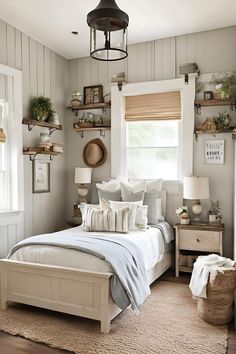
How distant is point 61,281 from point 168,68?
10.3ft

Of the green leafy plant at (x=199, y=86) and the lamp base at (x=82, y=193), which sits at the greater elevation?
the green leafy plant at (x=199, y=86)

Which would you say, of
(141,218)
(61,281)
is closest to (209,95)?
(141,218)

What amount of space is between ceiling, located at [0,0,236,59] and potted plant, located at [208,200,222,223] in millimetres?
2249

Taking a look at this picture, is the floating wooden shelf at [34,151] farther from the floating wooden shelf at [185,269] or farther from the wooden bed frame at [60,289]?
the floating wooden shelf at [185,269]

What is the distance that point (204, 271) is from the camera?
9.78ft

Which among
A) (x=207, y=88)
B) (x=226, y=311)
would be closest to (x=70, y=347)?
(x=226, y=311)

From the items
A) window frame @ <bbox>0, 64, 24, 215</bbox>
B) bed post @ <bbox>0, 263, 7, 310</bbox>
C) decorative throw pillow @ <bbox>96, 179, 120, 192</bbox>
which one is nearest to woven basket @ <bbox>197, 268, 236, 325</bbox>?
bed post @ <bbox>0, 263, 7, 310</bbox>

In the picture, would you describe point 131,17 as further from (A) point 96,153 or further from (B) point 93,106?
(A) point 96,153

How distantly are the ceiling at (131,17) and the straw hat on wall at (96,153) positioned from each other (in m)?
1.41

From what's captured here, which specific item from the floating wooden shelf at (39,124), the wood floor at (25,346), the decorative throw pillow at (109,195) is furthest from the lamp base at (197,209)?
the floating wooden shelf at (39,124)

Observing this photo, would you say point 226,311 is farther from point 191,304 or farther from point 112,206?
point 112,206

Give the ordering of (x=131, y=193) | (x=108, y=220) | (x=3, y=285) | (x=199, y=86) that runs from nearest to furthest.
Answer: (x=3, y=285)
(x=108, y=220)
(x=131, y=193)
(x=199, y=86)

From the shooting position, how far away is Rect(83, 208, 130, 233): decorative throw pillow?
3641 mm

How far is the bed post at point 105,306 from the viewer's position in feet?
8.81
